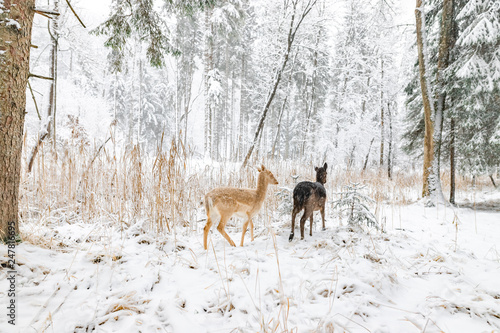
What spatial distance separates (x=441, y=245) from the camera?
9.79 feet

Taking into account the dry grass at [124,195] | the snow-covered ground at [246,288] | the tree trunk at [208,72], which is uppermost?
the tree trunk at [208,72]

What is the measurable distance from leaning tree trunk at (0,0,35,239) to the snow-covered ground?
1.41ft

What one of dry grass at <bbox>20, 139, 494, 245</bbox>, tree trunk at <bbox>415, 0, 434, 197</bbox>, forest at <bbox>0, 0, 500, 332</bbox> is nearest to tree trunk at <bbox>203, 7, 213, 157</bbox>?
forest at <bbox>0, 0, 500, 332</bbox>

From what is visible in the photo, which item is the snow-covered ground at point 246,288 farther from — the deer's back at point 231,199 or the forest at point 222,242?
the deer's back at point 231,199

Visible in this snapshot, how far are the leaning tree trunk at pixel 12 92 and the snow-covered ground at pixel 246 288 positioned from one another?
43 centimetres

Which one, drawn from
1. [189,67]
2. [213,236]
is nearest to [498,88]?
[213,236]

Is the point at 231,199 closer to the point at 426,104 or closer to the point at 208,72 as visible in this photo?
the point at 426,104

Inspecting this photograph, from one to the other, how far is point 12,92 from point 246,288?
228 centimetres

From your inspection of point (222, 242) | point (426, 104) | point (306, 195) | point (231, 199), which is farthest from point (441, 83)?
point (222, 242)

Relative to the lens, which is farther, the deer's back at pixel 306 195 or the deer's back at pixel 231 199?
the deer's back at pixel 306 195

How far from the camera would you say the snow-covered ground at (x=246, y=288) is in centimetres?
131

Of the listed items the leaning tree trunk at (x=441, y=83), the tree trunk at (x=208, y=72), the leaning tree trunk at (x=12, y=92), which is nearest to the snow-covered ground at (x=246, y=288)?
the leaning tree trunk at (x=12, y=92)

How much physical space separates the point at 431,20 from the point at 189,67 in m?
18.8

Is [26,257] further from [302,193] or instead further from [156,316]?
[302,193]
